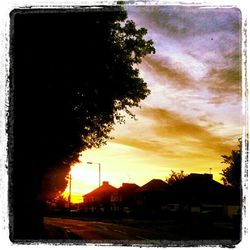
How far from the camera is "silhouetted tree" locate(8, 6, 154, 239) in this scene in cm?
480

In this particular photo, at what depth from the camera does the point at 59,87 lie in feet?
27.0

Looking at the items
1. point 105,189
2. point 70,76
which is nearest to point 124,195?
point 105,189

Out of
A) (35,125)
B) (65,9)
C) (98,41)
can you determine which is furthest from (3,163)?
(98,41)

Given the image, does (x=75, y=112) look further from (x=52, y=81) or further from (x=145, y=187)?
(x=145, y=187)

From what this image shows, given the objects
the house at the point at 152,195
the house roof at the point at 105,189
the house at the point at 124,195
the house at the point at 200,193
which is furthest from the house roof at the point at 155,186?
the house at the point at 200,193

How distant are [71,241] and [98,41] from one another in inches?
248

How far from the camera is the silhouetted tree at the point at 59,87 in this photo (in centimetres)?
480

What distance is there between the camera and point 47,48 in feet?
24.8

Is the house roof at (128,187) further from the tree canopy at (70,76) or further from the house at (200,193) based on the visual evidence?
the tree canopy at (70,76)

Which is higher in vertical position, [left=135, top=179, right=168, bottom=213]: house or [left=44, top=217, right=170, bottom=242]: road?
[left=44, top=217, right=170, bottom=242]: road

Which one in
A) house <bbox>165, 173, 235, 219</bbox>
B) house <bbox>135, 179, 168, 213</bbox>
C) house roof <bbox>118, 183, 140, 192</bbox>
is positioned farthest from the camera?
house roof <bbox>118, 183, 140, 192</bbox>

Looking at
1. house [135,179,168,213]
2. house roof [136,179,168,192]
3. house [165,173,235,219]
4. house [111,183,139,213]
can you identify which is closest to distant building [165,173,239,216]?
house [165,173,235,219]

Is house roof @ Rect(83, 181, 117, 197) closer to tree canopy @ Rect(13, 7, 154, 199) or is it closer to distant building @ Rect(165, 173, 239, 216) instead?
distant building @ Rect(165, 173, 239, 216)

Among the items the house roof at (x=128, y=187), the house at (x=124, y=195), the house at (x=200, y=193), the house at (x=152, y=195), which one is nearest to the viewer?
the house at (x=200, y=193)
